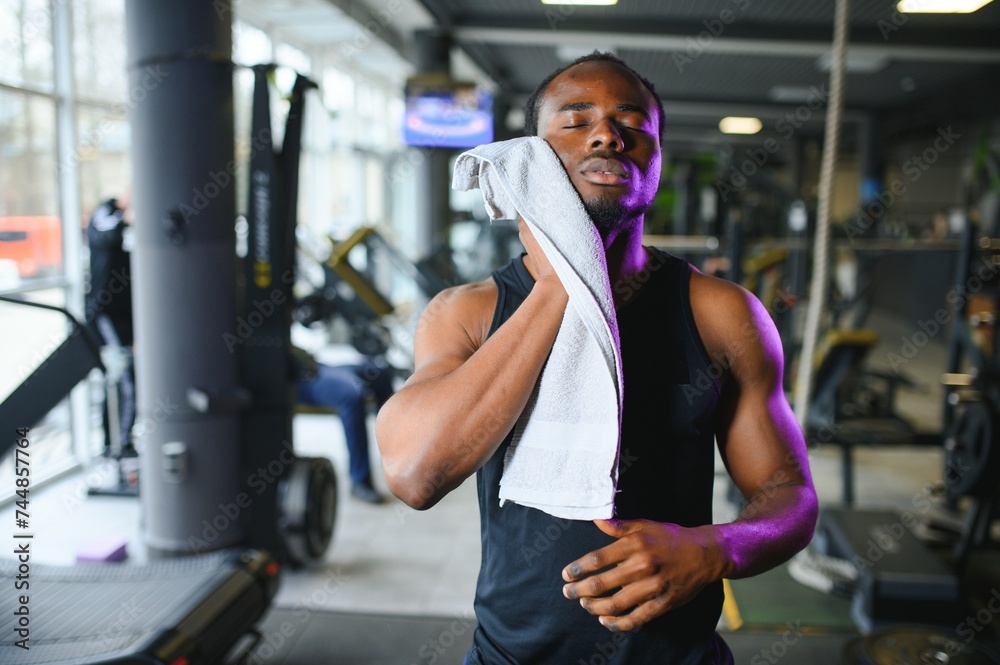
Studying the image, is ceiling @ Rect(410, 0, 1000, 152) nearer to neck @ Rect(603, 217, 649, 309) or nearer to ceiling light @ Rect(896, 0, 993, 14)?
ceiling light @ Rect(896, 0, 993, 14)

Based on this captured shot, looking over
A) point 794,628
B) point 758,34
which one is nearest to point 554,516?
point 794,628

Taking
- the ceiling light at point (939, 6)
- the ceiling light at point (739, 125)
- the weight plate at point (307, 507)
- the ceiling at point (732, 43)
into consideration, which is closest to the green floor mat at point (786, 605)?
the weight plate at point (307, 507)

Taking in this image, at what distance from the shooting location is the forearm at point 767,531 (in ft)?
3.07

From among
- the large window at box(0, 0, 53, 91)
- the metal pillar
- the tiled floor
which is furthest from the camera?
the metal pillar

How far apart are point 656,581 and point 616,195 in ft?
1.56

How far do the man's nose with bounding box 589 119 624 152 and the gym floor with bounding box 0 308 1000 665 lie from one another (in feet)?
6.95

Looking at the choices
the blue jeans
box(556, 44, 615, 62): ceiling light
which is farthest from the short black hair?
box(556, 44, 615, 62): ceiling light

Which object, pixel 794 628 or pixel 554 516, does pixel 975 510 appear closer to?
pixel 794 628

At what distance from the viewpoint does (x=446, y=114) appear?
17.8ft

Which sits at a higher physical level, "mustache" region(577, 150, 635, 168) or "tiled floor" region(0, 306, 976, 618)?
"mustache" region(577, 150, 635, 168)

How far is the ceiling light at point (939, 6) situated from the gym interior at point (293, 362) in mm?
62

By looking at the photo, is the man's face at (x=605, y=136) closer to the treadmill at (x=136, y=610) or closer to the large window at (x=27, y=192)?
the treadmill at (x=136, y=610)

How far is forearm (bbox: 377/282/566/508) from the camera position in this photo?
35.0 inches

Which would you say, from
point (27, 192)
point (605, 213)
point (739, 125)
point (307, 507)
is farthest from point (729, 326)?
point (739, 125)
